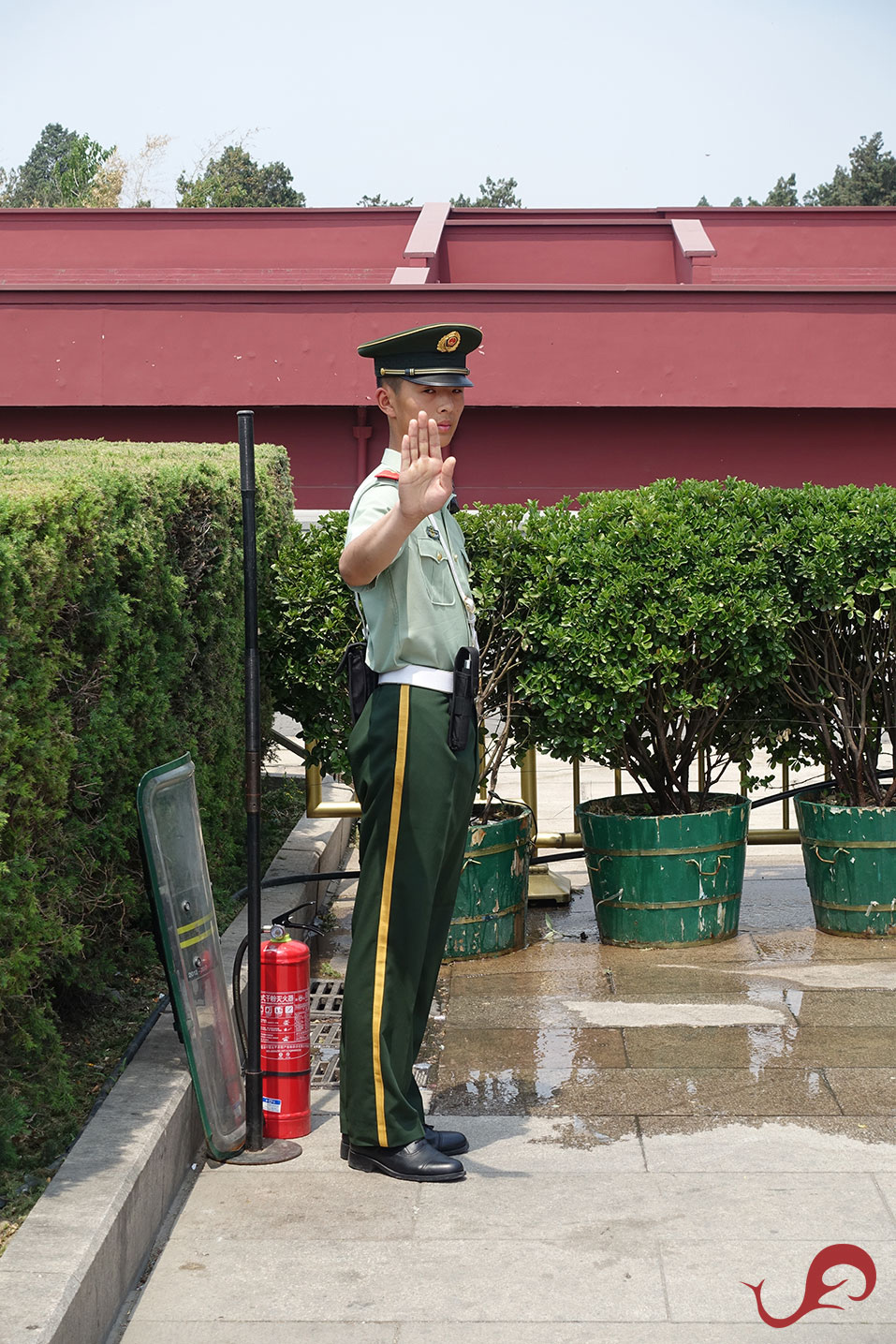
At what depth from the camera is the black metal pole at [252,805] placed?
394 centimetres

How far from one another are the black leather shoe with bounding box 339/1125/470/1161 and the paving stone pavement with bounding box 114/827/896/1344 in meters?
0.05

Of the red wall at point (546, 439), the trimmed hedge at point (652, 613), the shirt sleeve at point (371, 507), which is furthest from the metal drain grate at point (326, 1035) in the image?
the red wall at point (546, 439)

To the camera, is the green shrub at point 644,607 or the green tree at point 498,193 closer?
the green shrub at point 644,607

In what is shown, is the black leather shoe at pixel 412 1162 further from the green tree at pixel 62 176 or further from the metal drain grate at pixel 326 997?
the green tree at pixel 62 176

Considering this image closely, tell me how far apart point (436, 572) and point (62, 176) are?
74937 mm

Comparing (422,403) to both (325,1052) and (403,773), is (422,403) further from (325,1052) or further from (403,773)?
(325,1052)

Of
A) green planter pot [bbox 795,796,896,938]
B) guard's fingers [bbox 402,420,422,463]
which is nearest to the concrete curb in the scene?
guard's fingers [bbox 402,420,422,463]

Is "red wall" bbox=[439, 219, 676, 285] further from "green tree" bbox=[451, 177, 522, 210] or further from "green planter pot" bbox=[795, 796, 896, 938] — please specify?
"green tree" bbox=[451, 177, 522, 210]

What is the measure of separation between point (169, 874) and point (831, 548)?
10.4 ft

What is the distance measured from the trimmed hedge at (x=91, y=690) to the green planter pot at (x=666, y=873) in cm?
165

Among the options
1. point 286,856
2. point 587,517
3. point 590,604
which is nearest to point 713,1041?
point 590,604

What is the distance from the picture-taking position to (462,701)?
3820 millimetres

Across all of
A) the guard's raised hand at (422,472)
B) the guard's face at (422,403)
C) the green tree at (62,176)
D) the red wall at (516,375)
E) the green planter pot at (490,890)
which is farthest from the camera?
the green tree at (62,176)

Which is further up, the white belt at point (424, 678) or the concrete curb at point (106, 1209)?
the white belt at point (424, 678)
